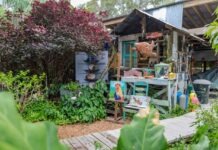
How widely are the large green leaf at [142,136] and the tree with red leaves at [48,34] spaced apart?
5.09 meters

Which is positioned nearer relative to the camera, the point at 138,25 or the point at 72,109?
the point at 72,109

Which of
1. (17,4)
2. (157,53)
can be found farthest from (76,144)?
(17,4)

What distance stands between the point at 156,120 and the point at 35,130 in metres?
0.37

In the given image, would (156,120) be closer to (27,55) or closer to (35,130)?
(35,130)

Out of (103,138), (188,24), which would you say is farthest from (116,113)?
(188,24)

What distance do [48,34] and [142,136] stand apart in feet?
17.5

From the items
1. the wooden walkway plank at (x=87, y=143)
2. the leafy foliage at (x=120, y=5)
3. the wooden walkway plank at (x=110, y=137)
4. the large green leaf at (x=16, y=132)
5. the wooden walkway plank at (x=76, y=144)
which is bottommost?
the wooden walkway plank at (x=76, y=144)

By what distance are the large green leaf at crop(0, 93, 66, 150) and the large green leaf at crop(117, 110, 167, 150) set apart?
23 centimetres

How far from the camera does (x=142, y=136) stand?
642mm

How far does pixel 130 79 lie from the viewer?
244 inches

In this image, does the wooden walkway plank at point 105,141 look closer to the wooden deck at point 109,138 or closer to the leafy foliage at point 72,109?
the wooden deck at point 109,138

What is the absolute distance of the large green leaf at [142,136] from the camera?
2.06 feet

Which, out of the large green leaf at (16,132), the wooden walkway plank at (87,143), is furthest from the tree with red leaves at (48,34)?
the large green leaf at (16,132)

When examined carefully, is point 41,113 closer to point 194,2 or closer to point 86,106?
point 86,106
